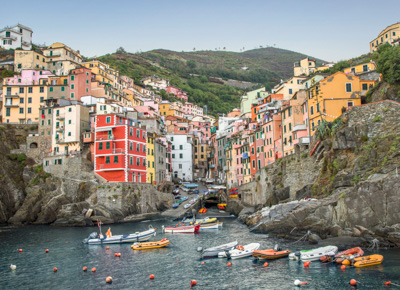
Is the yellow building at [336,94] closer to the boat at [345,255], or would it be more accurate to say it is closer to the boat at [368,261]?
the boat at [345,255]

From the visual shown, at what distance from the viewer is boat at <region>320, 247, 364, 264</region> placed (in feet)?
106

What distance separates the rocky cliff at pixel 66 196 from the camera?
2616 inches

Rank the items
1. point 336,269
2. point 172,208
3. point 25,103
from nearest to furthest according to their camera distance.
→ point 336,269 < point 172,208 < point 25,103

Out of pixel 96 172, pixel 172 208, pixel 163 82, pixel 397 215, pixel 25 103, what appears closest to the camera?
pixel 397 215

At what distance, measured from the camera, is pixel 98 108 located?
8431 cm

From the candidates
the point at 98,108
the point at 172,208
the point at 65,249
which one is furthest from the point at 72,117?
the point at 65,249

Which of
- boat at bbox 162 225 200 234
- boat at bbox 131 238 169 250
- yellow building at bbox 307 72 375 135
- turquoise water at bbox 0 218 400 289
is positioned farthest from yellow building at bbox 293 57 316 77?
boat at bbox 131 238 169 250

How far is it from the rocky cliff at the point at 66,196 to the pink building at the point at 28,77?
24.6 meters

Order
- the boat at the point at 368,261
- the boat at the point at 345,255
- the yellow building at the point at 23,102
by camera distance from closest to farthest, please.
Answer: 1. the boat at the point at 368,261
2. the boat at the point at 345,255
3. the yellow building at the point at 23,102

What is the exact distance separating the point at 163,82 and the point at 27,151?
11932cm

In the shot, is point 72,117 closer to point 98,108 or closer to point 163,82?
point 98,108

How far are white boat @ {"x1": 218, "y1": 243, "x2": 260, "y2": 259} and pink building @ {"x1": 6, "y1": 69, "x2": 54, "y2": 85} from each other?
7662 centimetres

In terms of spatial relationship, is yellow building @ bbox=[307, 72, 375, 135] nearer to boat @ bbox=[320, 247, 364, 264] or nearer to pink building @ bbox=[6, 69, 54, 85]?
boat @ bbox=[320, 247, 364, 264]

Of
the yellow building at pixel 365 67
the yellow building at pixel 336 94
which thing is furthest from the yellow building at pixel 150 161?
the yellow building at pixel 365 67
